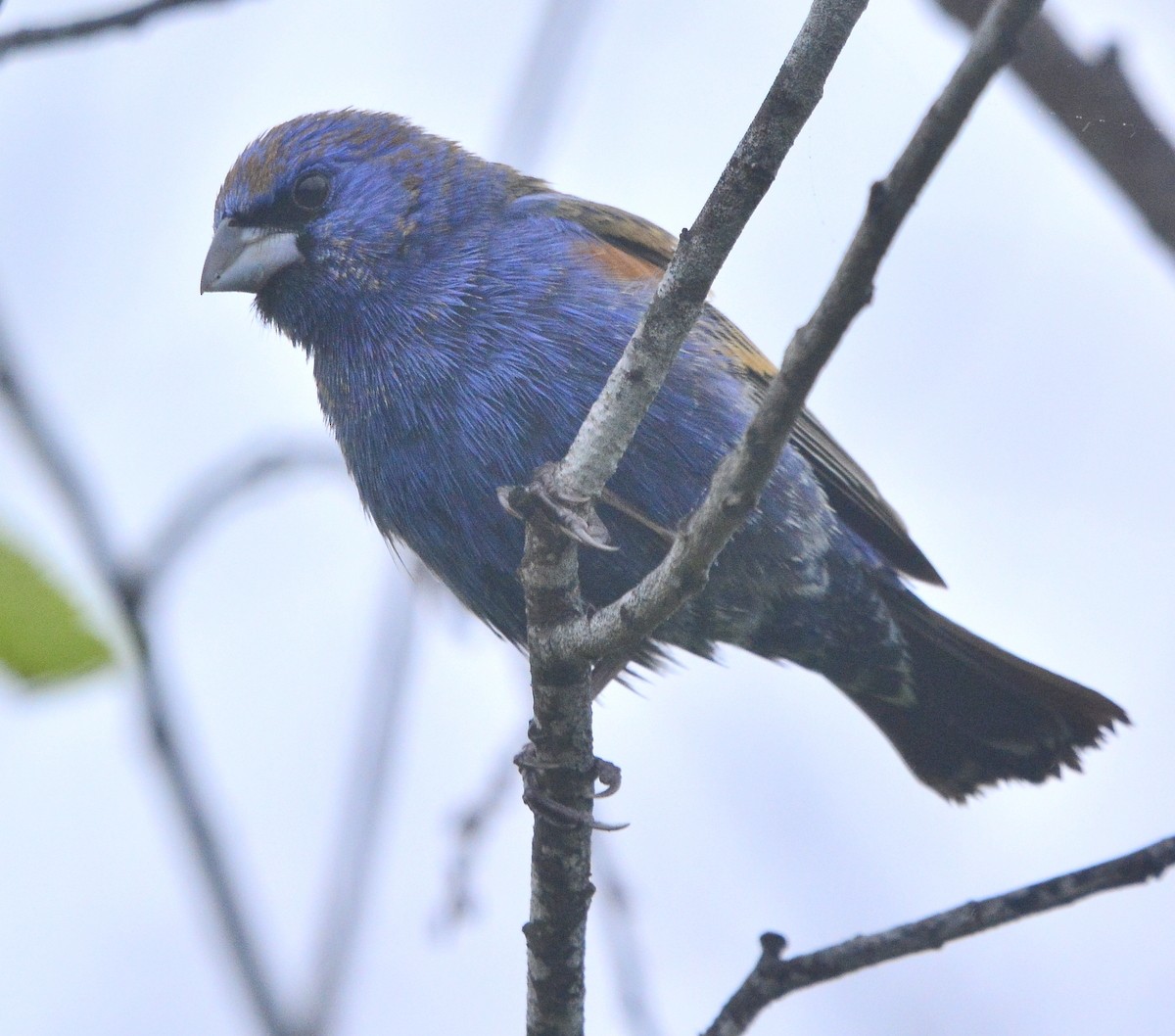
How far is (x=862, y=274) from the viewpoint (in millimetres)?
2148

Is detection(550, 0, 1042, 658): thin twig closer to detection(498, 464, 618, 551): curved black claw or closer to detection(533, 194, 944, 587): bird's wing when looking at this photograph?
detection(498, 464, 618, 551): curved black claw

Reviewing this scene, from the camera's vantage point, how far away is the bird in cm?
406

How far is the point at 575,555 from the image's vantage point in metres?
3.15

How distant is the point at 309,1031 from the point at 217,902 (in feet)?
1.75

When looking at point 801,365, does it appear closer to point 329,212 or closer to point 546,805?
point 546,805

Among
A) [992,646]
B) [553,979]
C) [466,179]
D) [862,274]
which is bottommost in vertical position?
[553,979]

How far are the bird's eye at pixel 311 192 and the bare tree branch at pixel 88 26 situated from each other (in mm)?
1680

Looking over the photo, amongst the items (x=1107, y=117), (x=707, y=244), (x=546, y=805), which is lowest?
(x=546, y=805)

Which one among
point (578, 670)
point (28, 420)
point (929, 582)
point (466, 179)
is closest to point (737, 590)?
point (929, 582)

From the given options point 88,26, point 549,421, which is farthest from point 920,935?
point 88,26

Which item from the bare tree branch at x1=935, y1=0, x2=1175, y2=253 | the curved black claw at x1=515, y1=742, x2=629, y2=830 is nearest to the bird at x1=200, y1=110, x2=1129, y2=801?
the curved black claw at x1=515, y1=742, x2=629, y2=830

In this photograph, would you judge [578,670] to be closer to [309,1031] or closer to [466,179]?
[309,1031]

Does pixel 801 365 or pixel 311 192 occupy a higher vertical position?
pixel 801 365

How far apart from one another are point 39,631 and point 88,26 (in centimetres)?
189
